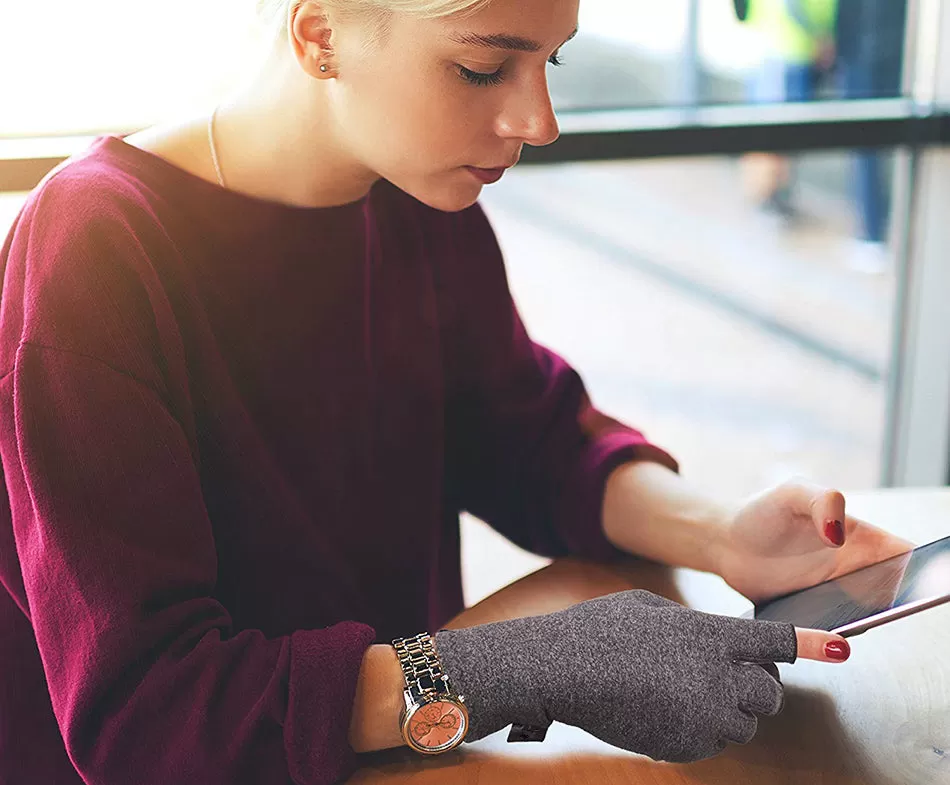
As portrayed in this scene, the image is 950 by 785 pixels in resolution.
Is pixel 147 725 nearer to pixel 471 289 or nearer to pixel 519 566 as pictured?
pixel 471 289

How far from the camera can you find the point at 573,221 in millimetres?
4031

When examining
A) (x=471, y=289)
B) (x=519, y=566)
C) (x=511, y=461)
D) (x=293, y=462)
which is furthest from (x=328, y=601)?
(x=519, y=566)

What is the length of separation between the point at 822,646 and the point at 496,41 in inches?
21.6

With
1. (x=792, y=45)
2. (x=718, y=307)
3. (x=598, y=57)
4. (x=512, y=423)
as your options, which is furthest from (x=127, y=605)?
(x=718, y=307)

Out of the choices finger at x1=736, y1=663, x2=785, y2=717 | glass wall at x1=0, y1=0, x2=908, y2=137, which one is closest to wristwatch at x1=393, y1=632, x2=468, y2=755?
finger at x1=736, y1=663, x2=785, y2=717

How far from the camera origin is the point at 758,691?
836 millimetres

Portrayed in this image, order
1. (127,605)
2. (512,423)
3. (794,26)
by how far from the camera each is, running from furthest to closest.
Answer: (794,26)
(512,423)
(127,605)

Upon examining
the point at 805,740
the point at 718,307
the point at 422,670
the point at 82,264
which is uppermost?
the point at 82,264

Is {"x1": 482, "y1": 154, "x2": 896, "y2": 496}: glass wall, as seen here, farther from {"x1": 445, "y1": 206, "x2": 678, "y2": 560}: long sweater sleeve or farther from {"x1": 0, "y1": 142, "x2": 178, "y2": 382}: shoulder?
{"x1": 0, "y1": 142, "x2": 178, "y2": 382}: shoulder

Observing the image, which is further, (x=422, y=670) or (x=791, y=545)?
(x=791, y=545)

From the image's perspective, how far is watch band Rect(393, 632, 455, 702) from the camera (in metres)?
0.81

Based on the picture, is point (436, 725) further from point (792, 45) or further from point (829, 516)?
point (792, 45)

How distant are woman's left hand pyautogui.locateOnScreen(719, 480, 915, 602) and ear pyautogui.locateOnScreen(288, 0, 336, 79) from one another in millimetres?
575

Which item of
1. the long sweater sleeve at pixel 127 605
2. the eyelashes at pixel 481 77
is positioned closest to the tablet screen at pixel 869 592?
the long sweater sleeve at pixel 127 605
